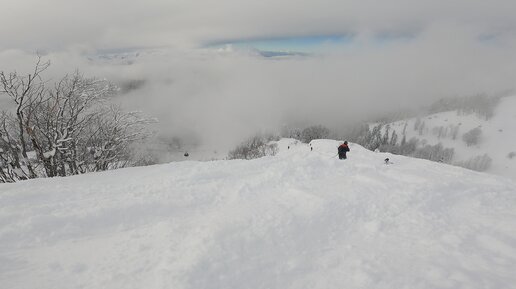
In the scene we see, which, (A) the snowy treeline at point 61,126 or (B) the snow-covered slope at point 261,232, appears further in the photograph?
(A) the snowy treeline at point 61,126

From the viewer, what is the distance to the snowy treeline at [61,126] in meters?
18.2

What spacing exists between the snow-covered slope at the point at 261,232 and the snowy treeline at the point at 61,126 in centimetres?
781

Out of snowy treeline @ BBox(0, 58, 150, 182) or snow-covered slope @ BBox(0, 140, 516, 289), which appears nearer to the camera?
snow-covered slope @ BBox(0, 140, 516, 289)

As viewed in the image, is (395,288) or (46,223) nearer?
(395,288)

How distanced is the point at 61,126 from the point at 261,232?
18.0 metres

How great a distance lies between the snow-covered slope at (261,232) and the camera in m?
6.18

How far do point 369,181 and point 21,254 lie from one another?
10.4m

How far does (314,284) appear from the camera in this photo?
237 inches

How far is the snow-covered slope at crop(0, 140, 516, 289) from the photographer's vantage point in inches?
243

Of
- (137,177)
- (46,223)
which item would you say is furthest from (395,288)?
(137,177)

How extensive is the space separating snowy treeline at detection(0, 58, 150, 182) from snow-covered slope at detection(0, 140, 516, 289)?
7807 millimetres

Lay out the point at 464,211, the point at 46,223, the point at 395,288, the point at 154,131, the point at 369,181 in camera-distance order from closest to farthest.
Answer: the point at 395,288 < the point at 46,223 < the point at 464,211 < the point at 369,181 < the point at 154,131

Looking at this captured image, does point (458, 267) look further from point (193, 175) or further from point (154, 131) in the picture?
point (154, 131)

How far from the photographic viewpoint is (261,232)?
773 centimetres
